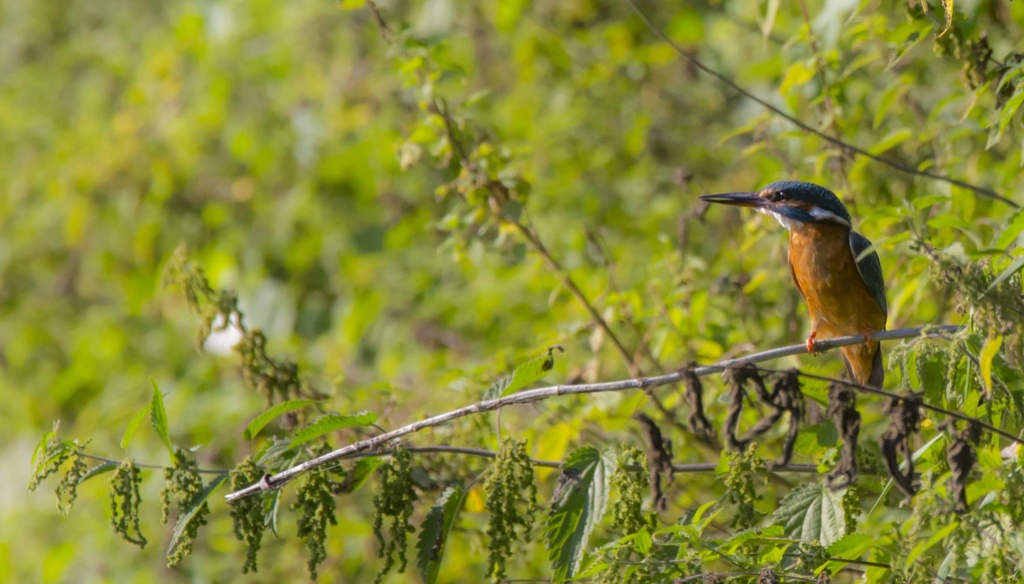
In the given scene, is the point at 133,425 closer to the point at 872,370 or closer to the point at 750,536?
the point at 750,536

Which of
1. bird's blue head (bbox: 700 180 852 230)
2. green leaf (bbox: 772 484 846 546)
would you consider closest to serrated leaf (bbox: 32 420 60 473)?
green leaf (bbox: 772 484 846 546)

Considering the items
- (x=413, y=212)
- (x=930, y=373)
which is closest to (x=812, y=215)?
(x=930, y=373)

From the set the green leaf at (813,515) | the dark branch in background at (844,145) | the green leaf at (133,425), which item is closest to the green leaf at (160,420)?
the green leaf at (133,425)

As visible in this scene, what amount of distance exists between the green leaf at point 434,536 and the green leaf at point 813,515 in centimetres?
68

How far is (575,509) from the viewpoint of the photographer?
213 centimetres

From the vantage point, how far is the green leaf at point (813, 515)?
2.05 meters

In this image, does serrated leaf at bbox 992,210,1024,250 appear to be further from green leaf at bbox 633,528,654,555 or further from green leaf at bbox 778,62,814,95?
green leaf at bbox 778,62,814,95

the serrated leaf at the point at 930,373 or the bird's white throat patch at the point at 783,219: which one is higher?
the bird's white throat patch at the point at 783,219

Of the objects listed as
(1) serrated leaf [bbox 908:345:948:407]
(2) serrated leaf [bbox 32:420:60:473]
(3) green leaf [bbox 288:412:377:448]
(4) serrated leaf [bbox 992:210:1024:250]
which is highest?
(2) serrated leaf [bbox 32:420:60:473]

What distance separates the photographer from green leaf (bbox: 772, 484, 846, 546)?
2053 mm

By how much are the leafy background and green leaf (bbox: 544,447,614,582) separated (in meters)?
0.76

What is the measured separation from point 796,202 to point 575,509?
142cm

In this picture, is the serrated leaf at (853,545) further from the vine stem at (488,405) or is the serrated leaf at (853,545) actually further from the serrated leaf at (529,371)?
the serrated leaf at (529,371)

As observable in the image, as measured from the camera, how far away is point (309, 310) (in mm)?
6508
